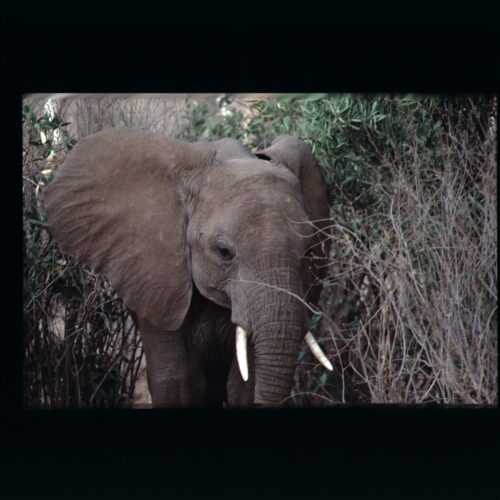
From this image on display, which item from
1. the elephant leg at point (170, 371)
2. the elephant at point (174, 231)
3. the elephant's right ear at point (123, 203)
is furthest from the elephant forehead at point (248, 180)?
the elephant leg at point (170, 371)

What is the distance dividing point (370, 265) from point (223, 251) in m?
0.91

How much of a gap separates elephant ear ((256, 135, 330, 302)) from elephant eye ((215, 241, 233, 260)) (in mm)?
721

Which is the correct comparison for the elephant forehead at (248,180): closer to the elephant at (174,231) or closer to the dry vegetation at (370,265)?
the elephant at (174,231)

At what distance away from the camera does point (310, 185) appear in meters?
7.87

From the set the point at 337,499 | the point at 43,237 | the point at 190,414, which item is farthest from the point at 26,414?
the point at 337,499

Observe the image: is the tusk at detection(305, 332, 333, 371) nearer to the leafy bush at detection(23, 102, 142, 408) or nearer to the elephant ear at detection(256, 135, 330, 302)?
the elephant ear at detection(256, 135, 330, 302)

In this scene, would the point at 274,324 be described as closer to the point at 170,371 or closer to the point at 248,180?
the point at 248,180

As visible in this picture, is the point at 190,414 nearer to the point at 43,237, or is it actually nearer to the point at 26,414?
the point at 26,414

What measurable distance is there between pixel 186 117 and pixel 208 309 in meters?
2.51

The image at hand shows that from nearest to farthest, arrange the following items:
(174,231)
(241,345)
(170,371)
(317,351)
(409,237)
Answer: (241,345) < (317,351) < (174,231) < (170,371) < (409,237)

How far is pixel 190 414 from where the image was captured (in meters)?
7.34

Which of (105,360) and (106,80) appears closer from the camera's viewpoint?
(106,80)

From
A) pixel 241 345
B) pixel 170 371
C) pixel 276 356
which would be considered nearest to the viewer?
pixel 276 356

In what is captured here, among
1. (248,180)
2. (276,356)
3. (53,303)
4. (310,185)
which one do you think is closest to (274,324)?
(276,356)
